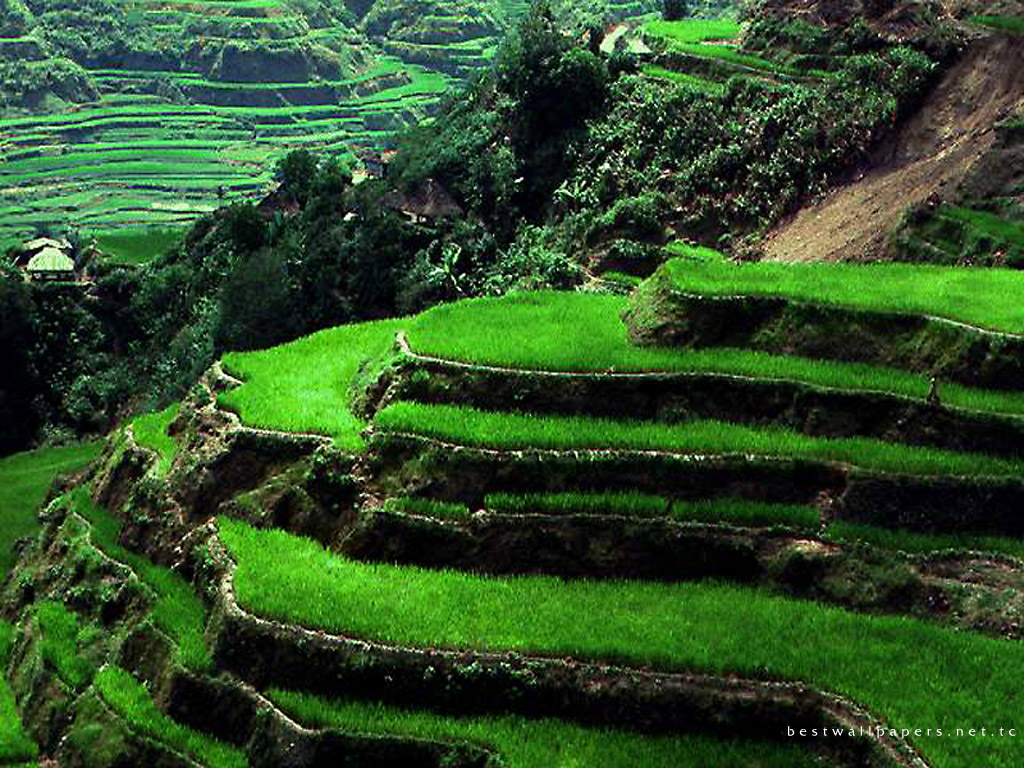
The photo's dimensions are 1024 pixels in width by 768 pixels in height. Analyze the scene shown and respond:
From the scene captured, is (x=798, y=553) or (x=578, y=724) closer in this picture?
(x=578, y=724)

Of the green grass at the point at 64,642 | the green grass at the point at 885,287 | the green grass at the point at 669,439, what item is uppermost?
the green grass at the point at 885,287

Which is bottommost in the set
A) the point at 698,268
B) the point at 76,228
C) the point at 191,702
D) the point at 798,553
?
the point at 76,228

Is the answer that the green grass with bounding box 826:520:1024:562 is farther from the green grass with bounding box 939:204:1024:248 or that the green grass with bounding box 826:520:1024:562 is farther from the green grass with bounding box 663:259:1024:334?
the green grass with bounding box 939:204:1024:248

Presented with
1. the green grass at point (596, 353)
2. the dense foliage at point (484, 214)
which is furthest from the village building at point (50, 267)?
the green grass at point (596, 353)

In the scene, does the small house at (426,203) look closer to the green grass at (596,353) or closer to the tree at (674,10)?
the tree at (674,10)

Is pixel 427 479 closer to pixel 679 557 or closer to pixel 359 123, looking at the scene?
pixel 679 557

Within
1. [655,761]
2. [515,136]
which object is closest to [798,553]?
[655,761]

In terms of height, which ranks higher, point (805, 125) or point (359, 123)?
point (805, 125)
